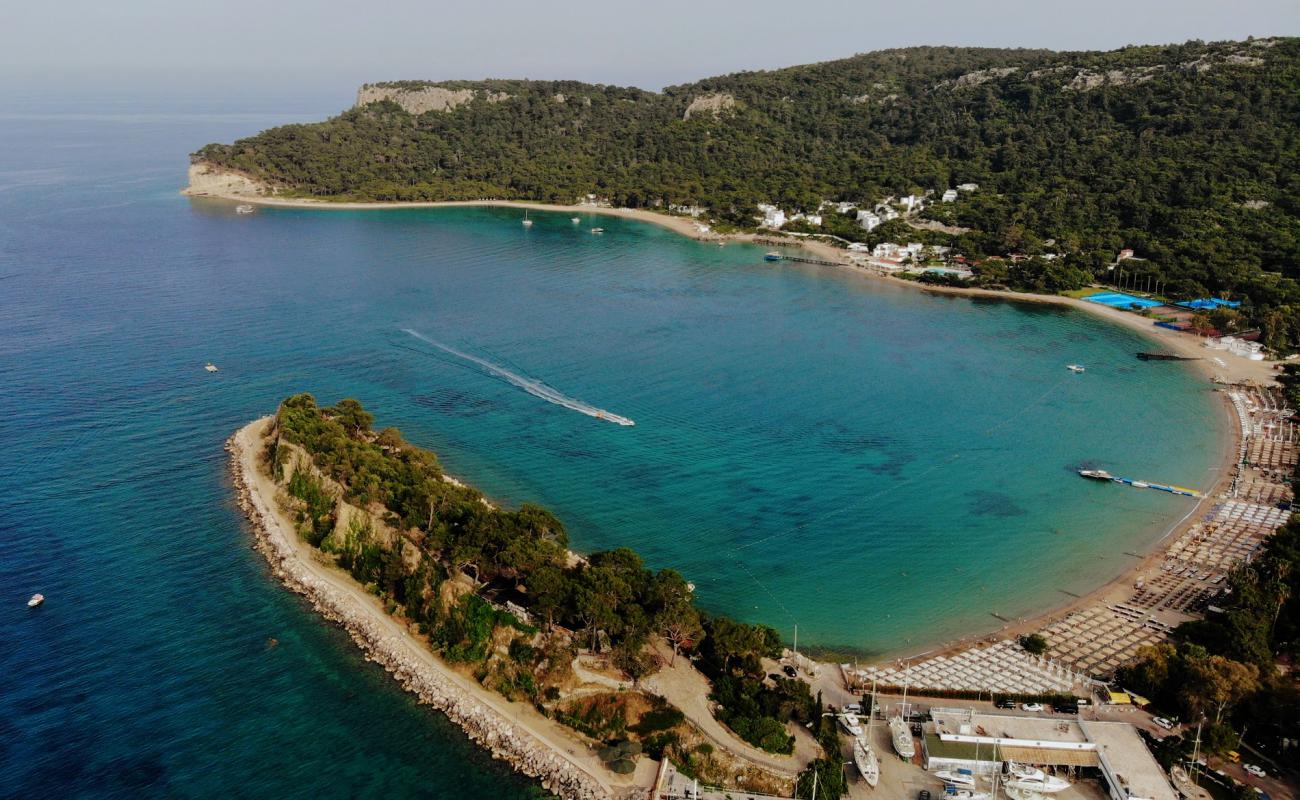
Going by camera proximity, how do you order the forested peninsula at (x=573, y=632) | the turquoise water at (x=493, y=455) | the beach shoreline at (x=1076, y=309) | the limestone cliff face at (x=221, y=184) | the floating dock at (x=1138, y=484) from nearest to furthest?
the forested peninsula at (x=573, y=632), the turquoise water at (x=493, y=455), the beach shoreline at (x=1076, y=309), the floating dock at (x=1138, y=484), the limestone cliff face at (x=221, y=184)

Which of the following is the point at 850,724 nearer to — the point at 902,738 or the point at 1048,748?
the point at 902,738

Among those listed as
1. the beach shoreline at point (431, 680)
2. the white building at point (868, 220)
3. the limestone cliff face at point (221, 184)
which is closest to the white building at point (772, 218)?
the white building at point (868, 220)

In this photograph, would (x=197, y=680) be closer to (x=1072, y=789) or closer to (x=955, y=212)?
(x=1072, y=789)

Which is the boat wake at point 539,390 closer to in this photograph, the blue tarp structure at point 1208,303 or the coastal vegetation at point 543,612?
the coastal vegetation at point 543,612

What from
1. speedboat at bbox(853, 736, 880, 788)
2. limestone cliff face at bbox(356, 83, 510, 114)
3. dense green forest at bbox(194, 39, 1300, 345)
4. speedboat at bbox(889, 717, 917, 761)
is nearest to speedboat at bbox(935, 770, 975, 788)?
speedboat at bbox(889, 717, 917, 761)

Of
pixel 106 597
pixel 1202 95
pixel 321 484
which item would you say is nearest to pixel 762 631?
pixel 321 484

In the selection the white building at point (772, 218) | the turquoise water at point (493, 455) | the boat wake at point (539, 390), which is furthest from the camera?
the white building at point (772, 218)

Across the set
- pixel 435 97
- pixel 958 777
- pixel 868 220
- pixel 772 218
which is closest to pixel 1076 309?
pixel 868 220
